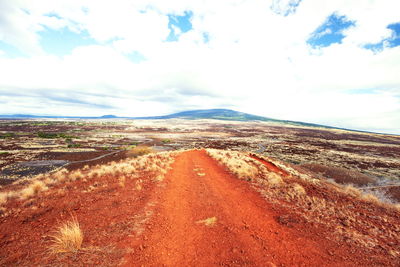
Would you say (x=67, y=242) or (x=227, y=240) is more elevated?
(x=67, y=242)

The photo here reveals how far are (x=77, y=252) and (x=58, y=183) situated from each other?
409 inches

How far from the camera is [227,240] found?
585 cm

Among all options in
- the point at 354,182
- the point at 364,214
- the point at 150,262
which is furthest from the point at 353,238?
the point at 354,182

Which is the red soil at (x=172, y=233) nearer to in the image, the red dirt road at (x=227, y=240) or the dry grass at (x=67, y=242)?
the red dirt road at (x=227, y=240)

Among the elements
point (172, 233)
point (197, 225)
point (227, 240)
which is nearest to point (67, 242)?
point (172, 233)

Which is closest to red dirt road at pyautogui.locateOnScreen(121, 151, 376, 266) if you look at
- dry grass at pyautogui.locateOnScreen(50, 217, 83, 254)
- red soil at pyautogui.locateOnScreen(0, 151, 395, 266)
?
red soil at pyautogui.locateOnScreen(0, 151, 395, 266)

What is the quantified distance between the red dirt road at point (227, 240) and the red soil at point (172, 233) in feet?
0.09

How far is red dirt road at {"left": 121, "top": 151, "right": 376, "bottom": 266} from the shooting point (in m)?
5.00

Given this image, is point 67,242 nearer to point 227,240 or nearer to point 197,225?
point 197,225

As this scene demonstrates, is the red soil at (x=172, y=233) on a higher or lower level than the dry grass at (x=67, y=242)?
lower

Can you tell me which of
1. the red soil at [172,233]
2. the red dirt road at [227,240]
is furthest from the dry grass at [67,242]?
the red dirt road at [227,240]

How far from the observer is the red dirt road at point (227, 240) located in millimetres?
5004

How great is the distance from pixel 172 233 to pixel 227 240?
1.93m

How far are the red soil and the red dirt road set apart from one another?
3 centimetres
